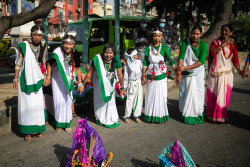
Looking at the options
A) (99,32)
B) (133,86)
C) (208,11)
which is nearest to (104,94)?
(133,86)

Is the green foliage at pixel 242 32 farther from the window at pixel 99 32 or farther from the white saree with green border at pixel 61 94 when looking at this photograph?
the white saree with green border at pixel 61 94

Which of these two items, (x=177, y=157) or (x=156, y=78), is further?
(x=156, y=78)

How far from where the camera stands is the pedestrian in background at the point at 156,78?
499 cm

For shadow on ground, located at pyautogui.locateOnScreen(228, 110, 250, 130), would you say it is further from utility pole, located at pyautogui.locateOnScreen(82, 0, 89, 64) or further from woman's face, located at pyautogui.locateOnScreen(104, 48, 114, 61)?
utility pole, located at pyautogui.locateOnScreen(82, 0, 89, 64)

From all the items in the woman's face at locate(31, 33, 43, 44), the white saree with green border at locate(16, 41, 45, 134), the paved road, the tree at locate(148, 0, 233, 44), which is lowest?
the paved road

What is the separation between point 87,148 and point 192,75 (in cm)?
298

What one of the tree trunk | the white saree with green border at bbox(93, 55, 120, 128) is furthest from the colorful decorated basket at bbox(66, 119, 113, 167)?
the tree trunk

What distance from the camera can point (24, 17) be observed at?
19.4ft

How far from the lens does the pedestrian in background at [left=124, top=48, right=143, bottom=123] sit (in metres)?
5.21

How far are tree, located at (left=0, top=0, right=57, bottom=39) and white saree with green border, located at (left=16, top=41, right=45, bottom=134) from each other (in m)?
2.12

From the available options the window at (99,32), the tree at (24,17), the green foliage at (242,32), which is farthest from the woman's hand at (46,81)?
the green foliage at (242,32)

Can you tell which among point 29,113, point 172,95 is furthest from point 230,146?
point 172,95

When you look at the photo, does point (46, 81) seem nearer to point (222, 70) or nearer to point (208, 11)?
point (222, 70)

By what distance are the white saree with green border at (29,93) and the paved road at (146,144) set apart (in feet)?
1.01
